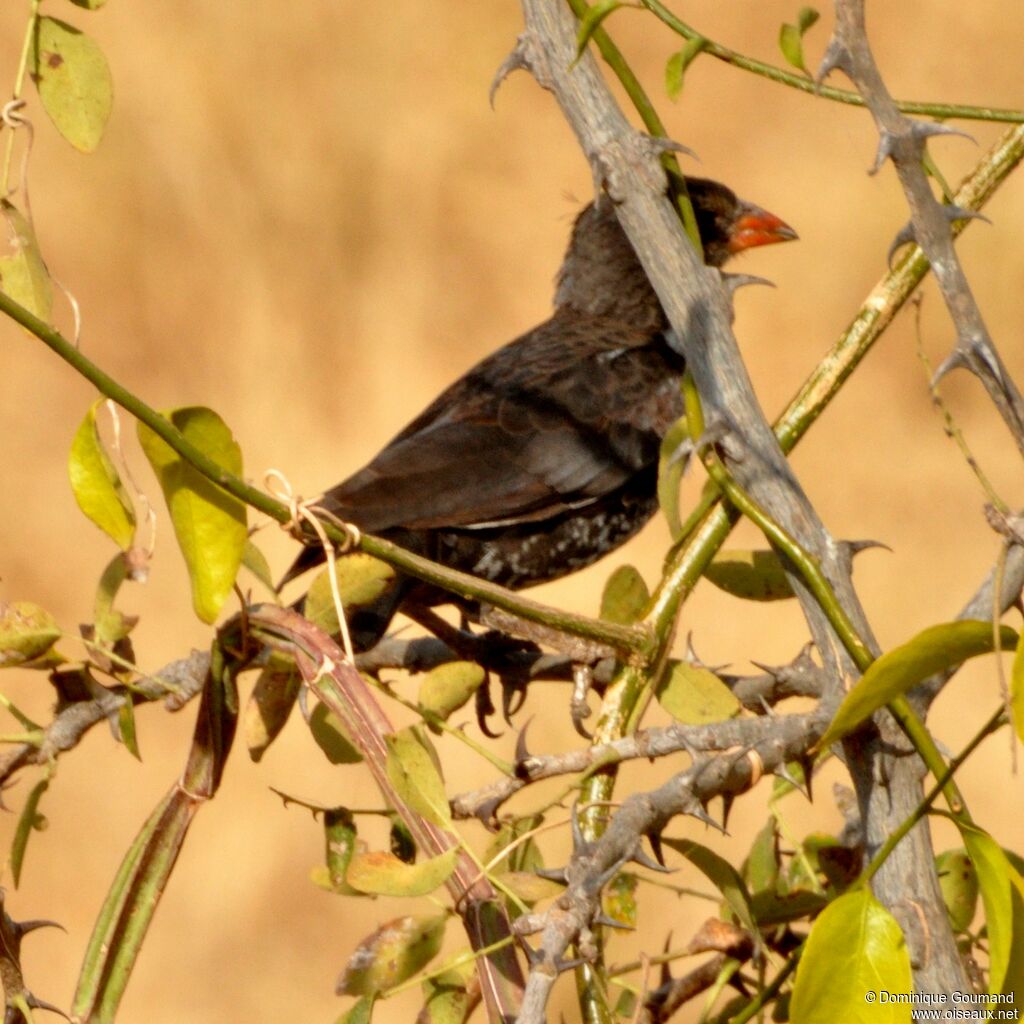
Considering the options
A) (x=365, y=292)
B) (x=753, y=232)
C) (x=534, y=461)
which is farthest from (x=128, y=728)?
(x=365, y=292)

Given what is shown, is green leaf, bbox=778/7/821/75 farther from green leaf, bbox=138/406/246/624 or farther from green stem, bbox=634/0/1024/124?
green leaf, bbox=138/406/246/624

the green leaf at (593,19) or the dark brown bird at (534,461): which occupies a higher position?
the dark brown bird at (534,461)

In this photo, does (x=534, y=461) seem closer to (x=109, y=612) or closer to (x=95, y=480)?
(x=109, y=612)

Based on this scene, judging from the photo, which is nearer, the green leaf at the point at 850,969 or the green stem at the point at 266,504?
the green leaf at the point at 850,969

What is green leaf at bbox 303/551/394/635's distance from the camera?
1.47 m

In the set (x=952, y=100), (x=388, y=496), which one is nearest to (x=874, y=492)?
(x=952, y=100)

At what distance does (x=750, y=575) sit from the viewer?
1.67m

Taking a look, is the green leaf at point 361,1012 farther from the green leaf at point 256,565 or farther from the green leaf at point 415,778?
the green leaf at point 256,565

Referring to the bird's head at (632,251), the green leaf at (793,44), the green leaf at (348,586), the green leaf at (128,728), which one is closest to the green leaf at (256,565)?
the green leaf at (348,586)

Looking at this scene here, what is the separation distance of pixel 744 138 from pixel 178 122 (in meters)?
2.31

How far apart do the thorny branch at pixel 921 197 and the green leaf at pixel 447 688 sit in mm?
506

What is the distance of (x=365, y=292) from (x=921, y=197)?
16.8ft

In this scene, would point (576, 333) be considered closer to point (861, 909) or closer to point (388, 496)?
point (388, 496)

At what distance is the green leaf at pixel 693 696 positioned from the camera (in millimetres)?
1533
